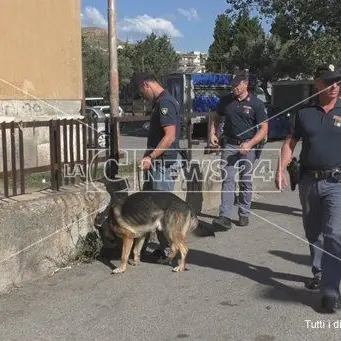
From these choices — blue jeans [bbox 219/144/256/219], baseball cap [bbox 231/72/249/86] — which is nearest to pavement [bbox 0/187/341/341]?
blue jeans [bbox 219/144/256/219]

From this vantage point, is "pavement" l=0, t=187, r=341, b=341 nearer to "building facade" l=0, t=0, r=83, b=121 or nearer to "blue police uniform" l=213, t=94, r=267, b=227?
"blue police uniform" l=213, t=94, r=267, b=227

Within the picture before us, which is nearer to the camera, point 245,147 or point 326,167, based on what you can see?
point 326,167

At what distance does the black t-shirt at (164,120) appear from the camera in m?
5.31

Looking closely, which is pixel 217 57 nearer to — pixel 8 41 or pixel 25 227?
pixel 8 41

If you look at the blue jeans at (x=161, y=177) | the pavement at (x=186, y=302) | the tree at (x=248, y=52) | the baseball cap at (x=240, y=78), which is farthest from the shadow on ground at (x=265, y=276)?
the tree at (x=248, y=52)

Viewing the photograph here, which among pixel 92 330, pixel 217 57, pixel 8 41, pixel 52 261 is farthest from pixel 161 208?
pixel 217 57

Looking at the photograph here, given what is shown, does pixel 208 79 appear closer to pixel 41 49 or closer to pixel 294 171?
pixel 41 49

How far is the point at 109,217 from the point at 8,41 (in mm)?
3580

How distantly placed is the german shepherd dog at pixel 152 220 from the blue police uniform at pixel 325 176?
1.31 meters

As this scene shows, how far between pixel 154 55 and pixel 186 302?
155 feet

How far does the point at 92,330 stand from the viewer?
12.9 ft

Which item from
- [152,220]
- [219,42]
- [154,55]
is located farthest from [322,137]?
[154,55]

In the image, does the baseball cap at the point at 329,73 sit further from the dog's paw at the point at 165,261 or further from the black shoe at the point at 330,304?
the dog's paw at the point at 165,261

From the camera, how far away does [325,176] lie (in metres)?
4.19
